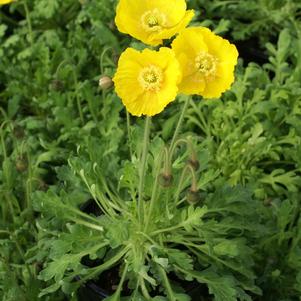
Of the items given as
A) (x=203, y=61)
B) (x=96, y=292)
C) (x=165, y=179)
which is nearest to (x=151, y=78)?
(x=203, y=61)

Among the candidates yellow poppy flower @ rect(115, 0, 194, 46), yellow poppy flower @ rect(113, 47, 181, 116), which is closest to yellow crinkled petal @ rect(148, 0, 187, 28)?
yellow poppy flower @ rect(115, 0, 194, 46)

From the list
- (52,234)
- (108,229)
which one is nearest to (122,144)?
(52,234)

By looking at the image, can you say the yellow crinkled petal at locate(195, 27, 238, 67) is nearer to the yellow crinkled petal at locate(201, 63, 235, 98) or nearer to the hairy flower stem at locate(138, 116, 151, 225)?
the yellow crinkled petal at locate(201, 63, 235, 98)

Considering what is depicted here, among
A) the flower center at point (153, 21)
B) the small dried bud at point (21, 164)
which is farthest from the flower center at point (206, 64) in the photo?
the small dried bud at point (21, 164)

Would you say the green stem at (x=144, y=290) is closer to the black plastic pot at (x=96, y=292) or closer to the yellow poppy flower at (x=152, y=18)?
the black plastic pot at (x=96, y=292)

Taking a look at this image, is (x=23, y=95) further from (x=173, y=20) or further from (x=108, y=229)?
(x=173, y=20)
